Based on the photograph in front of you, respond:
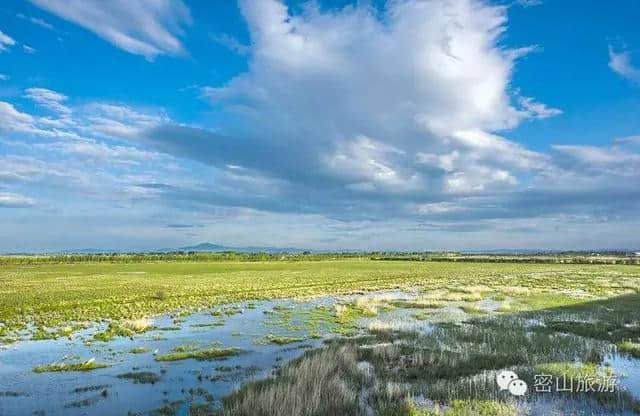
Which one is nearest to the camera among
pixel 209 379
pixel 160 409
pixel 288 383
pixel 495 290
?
pixel 160 409

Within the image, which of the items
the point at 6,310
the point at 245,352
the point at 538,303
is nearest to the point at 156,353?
the point at 245,352

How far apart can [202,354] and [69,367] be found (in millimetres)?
5022

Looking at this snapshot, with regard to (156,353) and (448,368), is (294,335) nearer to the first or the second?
(156,353)

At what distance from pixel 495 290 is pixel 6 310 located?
4674cm

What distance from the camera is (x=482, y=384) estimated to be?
1391 centimetres

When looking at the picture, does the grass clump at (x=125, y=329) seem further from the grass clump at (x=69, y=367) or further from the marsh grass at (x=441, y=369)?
the marsh grass at (x=441, y=369)


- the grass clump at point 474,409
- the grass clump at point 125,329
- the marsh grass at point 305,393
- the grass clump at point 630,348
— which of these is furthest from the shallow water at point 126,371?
the grass clump at point 630,348

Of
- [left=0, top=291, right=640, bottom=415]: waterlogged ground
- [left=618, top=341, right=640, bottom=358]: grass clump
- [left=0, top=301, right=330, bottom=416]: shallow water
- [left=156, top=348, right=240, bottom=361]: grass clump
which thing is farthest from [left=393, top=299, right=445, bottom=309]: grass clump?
[left=156, top=348, right=240, bottom=361]: grass clump

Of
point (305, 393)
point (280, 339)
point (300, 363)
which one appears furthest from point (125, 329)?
point (305, 393)

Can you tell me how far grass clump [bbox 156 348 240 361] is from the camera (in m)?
18.3

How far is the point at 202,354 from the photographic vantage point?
743 inches

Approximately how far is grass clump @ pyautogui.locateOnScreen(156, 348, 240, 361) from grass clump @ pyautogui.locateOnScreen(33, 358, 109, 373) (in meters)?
2.34

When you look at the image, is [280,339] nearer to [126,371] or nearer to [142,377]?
[126,371]

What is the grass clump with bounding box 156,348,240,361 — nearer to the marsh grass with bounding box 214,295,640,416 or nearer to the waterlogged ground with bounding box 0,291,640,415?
the waterlogged ground with bounding box 0,291,640,415
